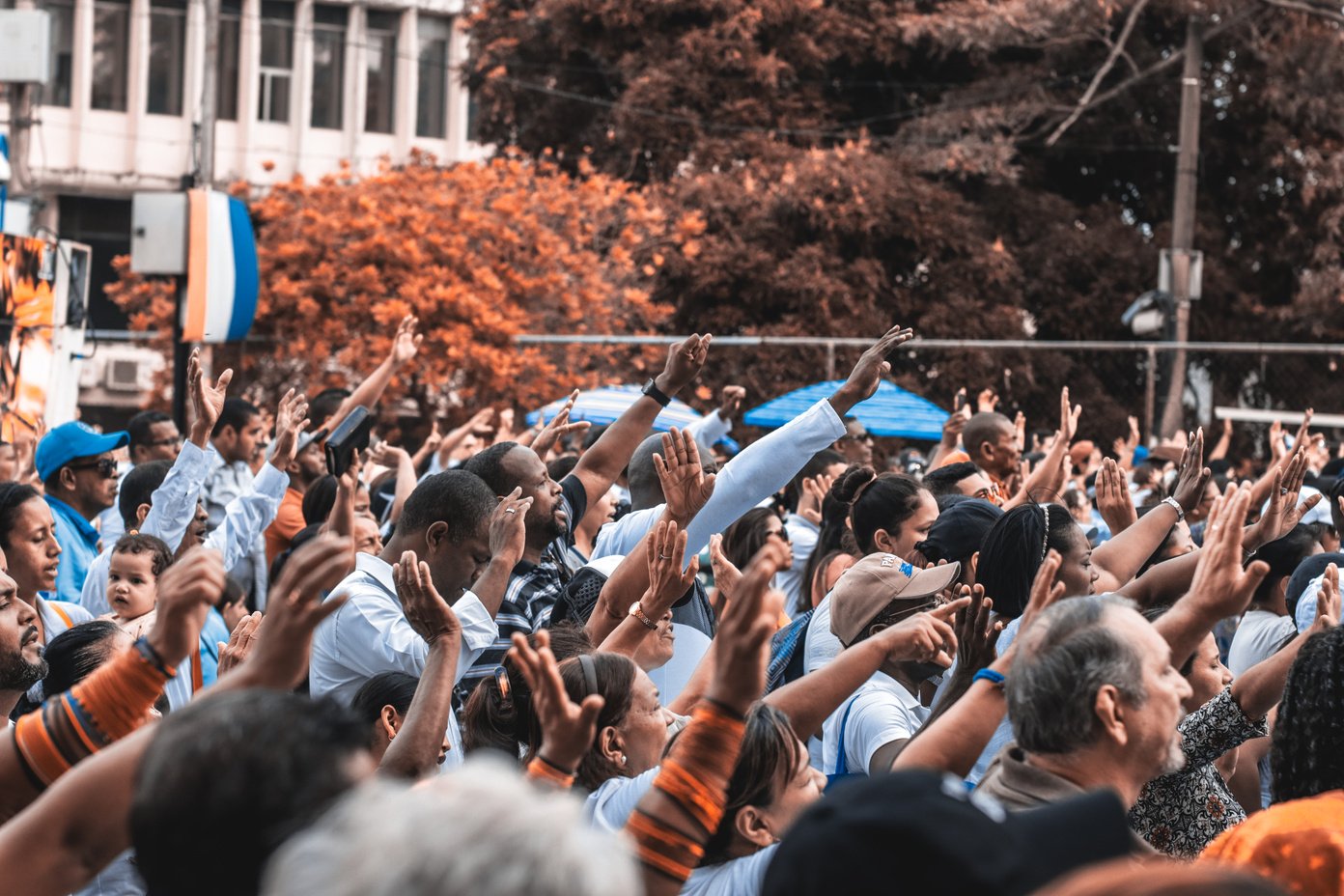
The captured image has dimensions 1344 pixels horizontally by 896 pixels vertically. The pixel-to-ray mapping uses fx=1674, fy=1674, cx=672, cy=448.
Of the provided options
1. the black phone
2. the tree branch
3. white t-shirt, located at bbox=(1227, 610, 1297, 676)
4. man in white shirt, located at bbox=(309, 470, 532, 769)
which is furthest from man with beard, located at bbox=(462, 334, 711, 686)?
the tree branch

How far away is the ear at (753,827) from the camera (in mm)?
3299

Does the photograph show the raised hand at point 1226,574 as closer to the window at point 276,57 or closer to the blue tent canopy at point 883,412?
the blue tent canopy at point 883,412

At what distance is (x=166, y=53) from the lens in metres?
31.0

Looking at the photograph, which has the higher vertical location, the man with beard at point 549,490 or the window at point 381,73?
the window at point 381,73

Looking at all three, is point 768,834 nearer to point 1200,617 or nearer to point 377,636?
point 1200,617

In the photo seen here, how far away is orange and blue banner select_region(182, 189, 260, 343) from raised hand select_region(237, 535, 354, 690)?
10014 mm

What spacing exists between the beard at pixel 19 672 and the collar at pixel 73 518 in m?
3.19

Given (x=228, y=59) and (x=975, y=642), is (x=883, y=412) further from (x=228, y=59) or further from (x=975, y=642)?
(x=228, y=59)

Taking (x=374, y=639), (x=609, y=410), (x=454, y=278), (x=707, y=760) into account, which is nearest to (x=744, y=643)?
(x=707, y=760)

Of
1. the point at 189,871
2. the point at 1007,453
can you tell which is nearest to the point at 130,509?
the point at 1007,453

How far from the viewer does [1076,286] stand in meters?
20.4

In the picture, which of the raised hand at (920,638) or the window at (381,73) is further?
the window at (381,73)

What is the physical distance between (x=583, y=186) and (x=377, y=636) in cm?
1517

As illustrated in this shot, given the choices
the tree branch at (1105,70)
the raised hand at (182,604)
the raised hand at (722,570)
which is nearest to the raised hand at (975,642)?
the raised hand at (722,570)
